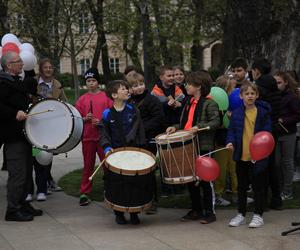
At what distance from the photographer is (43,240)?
6652mm

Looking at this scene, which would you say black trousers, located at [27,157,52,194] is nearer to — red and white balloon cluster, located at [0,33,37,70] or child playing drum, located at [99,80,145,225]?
red and white balloon cluster, located at [0,33,37,70]

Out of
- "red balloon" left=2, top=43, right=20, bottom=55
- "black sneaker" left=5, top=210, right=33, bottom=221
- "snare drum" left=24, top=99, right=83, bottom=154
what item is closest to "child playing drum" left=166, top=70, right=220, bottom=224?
"snare drum" left=24, top=99, right=83, bottom=154

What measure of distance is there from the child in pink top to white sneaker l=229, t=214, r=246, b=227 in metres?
2.25

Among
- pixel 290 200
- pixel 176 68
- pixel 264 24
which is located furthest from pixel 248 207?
pixel 264 24

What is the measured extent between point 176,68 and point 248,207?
223 centimetres

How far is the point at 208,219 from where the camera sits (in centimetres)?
723

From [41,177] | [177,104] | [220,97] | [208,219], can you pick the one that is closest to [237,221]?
[208,219]

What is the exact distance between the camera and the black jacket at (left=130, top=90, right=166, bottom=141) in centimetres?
786

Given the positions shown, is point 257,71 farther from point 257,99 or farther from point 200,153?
point 200,153

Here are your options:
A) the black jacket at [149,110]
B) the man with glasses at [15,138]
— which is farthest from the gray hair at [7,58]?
the black jacket at [149,110]

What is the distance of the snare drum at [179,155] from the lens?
6.91 metres

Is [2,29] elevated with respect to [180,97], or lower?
elevated

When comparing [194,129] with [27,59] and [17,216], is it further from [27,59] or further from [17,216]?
[27,59]

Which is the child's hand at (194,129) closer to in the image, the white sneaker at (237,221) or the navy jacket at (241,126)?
the navy jacket at (241,126)
